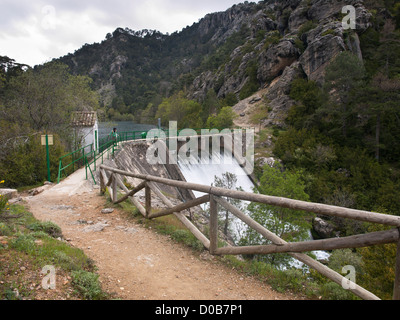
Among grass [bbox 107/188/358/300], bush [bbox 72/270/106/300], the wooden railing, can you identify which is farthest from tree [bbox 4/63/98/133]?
the wooden railing

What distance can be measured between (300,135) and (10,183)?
30.8 metres

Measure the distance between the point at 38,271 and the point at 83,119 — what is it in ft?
66.8

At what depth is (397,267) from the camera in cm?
245

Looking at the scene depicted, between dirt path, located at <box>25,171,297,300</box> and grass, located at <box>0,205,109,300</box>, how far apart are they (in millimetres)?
385

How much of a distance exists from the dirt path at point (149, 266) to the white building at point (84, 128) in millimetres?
14927

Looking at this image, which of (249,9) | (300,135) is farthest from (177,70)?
(300,135)

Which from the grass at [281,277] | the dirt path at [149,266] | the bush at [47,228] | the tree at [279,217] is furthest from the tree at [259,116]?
the bush at [47,228]

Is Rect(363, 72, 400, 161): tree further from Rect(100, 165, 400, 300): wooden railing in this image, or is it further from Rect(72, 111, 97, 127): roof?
Rect(100, 165, 400, 300): wooden railing

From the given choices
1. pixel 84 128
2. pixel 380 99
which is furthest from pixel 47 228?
pixel 380 99

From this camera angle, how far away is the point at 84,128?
2098 cm

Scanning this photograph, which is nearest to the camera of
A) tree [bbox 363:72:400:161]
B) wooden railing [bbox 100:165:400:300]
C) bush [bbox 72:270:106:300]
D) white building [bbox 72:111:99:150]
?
wooden railing [bbox 100:165:400:300]

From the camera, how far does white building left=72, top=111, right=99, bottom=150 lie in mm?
20766

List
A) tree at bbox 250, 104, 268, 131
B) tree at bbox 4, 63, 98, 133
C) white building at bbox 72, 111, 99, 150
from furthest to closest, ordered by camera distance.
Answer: tree at bbox 250, 104, 268, 131
white building at bbox 72, 111, 99, 150
tree at bbox 4, 63, 98, 133
